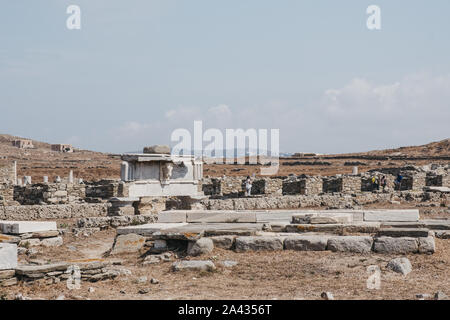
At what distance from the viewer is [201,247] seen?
9828mm

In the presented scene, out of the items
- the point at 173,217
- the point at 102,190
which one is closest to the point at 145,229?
the point at 173,217

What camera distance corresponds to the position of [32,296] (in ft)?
24.2

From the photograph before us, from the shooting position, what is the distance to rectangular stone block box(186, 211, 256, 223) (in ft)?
39.7

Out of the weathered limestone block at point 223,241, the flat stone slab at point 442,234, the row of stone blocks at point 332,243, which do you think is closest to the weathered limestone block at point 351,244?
the row of stone blocks at point 332,243

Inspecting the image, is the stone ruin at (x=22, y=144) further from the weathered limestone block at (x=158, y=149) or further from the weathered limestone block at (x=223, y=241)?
the weathered limestone block at (x=223, y=241)

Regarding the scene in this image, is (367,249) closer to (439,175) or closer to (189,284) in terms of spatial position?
(189,284)

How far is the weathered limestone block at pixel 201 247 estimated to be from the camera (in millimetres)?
9828

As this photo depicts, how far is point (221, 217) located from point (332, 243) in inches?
122

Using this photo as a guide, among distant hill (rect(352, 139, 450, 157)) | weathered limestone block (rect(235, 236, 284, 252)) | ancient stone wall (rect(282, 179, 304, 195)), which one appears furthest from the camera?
distant hill (rect(352, 139, 450, 157))

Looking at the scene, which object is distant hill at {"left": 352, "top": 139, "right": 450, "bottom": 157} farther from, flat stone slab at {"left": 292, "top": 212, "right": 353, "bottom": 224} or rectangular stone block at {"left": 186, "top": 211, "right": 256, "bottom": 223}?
rectangular stone block at {"left": 186, "top": 211, "right": 256, "bottom": 223}

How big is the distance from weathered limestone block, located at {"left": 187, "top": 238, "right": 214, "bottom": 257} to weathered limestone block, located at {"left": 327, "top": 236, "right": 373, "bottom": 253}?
216 centimetres

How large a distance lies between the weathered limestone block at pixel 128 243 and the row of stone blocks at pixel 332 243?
68.1 inches

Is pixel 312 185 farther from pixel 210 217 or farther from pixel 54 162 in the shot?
pixel 54 162

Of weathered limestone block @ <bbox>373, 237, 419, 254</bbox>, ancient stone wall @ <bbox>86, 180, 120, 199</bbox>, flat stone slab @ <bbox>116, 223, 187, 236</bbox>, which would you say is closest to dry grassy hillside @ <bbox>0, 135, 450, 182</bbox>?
ancient stone wall @ <bbox>86, 180, 120, 199</bbox>
